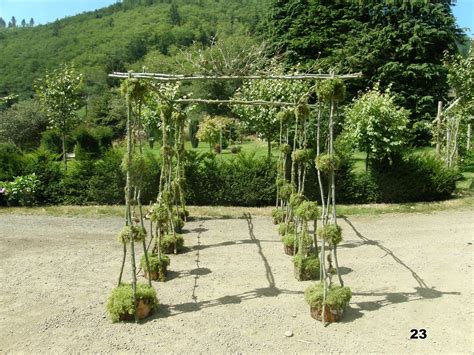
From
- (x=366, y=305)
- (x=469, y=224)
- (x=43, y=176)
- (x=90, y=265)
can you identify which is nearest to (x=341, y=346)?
(x=366, y=305)

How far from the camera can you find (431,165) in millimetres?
12266

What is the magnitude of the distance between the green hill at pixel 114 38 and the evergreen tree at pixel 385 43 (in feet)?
70.1

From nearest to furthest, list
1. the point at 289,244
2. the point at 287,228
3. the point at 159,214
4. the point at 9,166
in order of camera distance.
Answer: the point at 159,214
the point at 289,244
the point at 287,228
the point at 9,166

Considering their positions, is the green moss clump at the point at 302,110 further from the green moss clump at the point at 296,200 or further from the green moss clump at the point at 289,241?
the green moss clump at the point at 289,241

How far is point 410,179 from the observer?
12195 mm

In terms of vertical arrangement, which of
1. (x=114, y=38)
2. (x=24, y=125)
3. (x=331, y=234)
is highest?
(x=114, y=38)

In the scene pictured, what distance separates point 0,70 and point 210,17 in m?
34.1

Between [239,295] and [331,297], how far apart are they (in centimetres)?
148

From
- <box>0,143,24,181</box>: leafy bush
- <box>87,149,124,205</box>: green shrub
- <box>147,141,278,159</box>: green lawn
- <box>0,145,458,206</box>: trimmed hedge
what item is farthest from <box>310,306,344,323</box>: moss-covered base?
<box>147,141,278,159</box>: green lawn

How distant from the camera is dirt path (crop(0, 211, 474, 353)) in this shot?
15.2 ft

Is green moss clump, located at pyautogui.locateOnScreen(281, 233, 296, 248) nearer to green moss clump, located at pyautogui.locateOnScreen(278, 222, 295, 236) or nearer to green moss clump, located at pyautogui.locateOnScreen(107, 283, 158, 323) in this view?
green moss clump, located at pyautogui.locateOnScreen(278, 222, 295, 236)

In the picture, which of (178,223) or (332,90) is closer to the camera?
(332,90)

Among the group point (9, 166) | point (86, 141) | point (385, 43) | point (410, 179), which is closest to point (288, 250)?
point (410, 179)

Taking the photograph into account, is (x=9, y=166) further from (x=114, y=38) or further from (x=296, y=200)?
(x=114, y=38)
